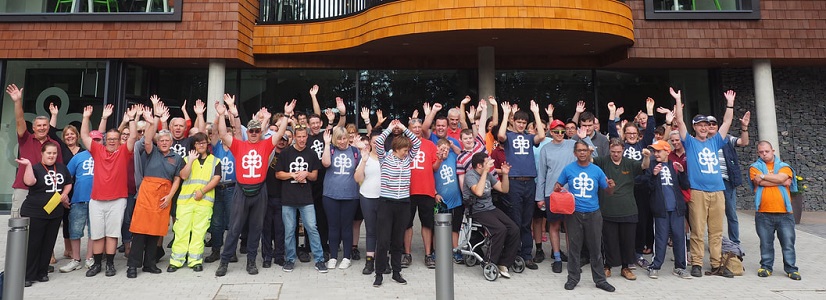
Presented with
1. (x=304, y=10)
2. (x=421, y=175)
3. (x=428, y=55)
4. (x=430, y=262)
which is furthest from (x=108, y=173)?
(x=428, y=55)

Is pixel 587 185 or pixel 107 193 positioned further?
pixel 107 193

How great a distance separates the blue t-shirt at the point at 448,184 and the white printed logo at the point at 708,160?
289 cm

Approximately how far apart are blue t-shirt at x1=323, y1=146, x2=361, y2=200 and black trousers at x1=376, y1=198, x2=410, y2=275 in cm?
83

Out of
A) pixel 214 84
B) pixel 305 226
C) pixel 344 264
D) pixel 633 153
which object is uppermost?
pixel 214 84

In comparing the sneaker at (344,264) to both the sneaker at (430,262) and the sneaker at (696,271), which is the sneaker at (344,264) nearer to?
the sneaker at (430,262)

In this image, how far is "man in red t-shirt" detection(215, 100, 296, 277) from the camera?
553 centimetres

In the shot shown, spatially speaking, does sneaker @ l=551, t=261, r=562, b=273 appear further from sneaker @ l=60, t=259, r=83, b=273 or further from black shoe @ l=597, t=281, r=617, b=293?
sneaker @ l=60, t=259, r=83, b=273

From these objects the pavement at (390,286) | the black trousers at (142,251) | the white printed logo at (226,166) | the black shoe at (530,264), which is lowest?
the pavement at (390,286)

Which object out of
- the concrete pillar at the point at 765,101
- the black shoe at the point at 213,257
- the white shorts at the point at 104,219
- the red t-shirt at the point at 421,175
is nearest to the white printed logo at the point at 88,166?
the white shorts at the point at 104,219

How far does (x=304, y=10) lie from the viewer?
12008 millimetres

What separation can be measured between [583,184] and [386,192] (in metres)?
2.15

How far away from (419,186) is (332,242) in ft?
4.49

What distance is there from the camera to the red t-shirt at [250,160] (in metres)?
5.52

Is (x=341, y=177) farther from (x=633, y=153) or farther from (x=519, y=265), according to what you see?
(x=633, y=153)
